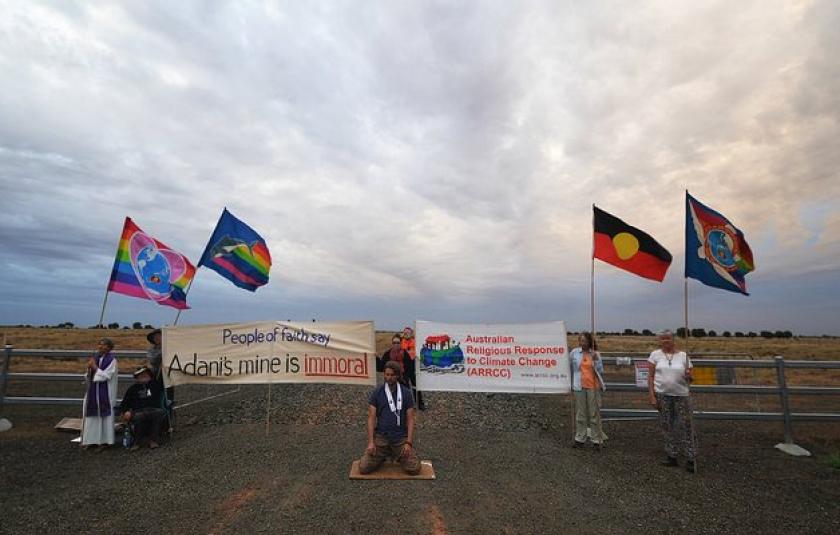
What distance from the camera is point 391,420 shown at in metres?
6.96

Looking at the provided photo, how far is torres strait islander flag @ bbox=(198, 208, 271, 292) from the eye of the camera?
1068 cm

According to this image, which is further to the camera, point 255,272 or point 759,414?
point 255,272

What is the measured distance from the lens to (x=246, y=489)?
6.19m

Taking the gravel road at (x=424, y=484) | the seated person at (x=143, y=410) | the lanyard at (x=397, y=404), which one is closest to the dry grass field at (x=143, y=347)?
the seated person at (x=143, y=410)

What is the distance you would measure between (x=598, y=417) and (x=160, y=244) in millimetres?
10234

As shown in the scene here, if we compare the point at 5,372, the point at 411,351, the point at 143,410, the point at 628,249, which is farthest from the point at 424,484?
the point at 5,372

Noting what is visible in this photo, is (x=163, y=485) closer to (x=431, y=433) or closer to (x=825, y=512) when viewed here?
(x=431, y=433)

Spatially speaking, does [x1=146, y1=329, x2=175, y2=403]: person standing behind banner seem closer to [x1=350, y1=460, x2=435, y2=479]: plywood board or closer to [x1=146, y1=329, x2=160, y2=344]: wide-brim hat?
[x1=146, y1=329, x2=160, y2=344]: wide-brim hat

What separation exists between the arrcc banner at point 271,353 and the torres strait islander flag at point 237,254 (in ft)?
5.34

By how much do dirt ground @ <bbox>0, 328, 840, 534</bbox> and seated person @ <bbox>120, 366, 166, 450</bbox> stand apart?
413 millimetres

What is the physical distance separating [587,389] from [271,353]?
6.69 m

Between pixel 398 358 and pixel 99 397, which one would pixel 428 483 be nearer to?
pixel 398 358

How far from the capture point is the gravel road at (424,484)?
5230 millimetres

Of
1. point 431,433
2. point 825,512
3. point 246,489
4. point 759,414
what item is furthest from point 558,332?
point 246,489
